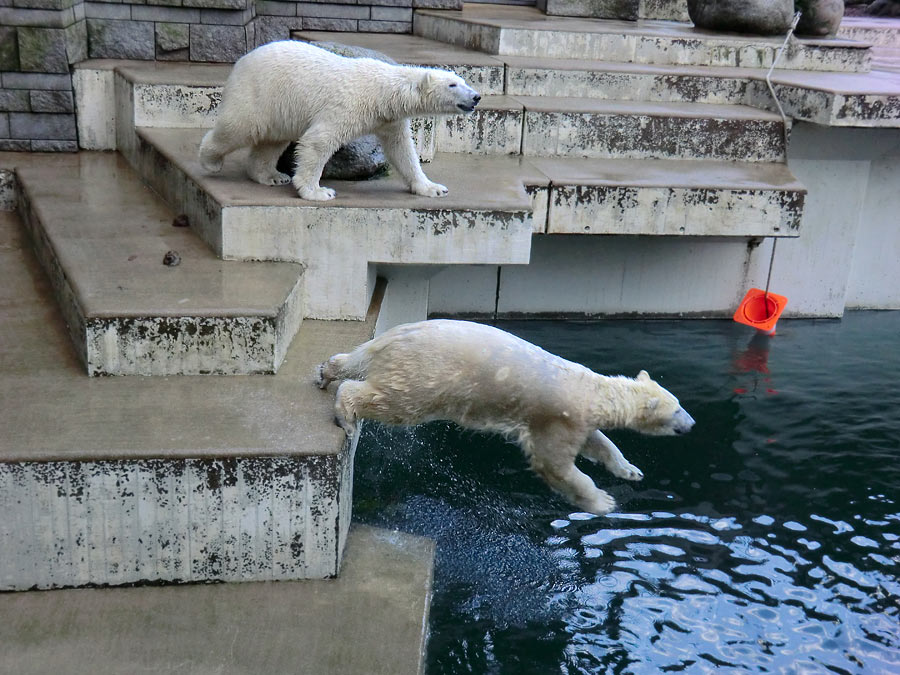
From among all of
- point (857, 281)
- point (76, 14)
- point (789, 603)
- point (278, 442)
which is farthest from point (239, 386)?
point (857, 281)

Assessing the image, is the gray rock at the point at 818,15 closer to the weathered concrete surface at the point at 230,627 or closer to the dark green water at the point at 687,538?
the dark green water at the point at 687,538

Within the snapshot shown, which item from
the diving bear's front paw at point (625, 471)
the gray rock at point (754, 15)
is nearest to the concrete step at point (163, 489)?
the diving bear's front paw at point (625, 471)

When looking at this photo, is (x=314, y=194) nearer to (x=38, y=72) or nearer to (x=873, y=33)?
(x=38, y=72)

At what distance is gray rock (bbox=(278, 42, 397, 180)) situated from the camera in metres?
5.09

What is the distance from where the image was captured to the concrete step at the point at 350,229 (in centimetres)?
459

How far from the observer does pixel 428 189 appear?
489 centimetres

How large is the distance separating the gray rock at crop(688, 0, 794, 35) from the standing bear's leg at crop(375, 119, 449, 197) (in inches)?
185

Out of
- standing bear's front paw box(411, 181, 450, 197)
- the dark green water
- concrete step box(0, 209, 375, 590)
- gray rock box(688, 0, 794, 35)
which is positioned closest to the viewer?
concrete step box(0, 209, 375, 590)

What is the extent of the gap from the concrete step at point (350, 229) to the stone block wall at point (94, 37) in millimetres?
2007

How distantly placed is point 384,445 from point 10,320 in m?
1.83

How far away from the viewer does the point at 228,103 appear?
15.4 feet

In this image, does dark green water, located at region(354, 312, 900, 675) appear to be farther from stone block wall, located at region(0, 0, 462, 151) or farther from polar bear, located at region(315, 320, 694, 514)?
stone block wall, located at region(0, 0, 462, 151)

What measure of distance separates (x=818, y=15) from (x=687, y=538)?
592 cm

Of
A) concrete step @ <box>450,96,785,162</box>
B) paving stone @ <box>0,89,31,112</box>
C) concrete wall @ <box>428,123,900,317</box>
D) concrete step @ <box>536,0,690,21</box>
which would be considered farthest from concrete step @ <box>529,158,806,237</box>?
concrete step @ <box>536,0,690,21</box>
